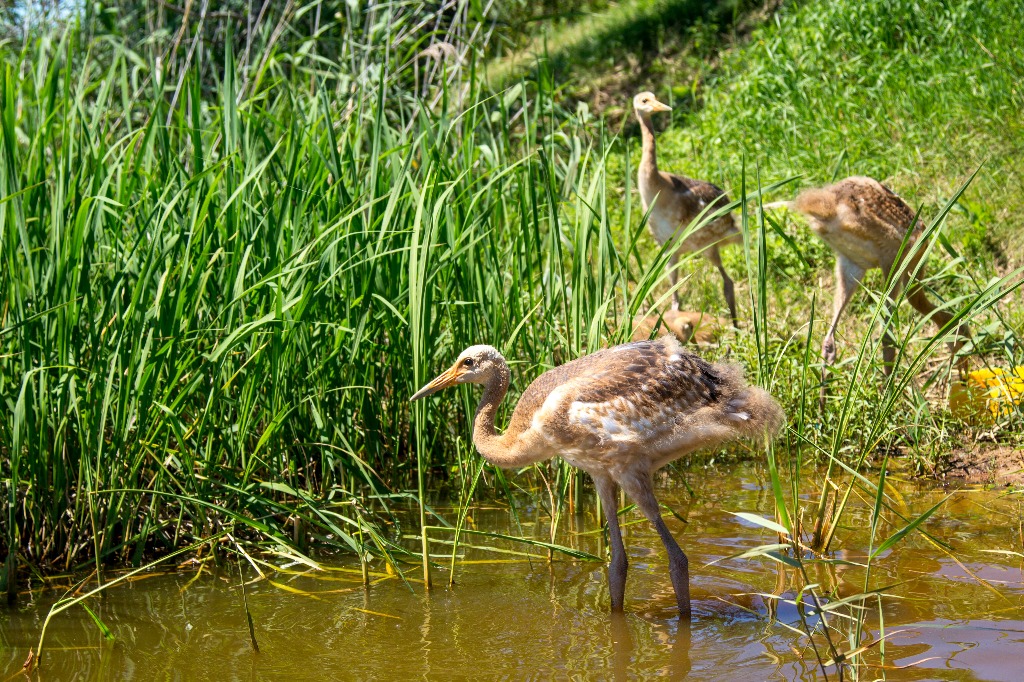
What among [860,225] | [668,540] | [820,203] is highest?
[820,203]

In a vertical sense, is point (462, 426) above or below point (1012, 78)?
below

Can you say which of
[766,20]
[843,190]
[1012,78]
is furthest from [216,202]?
[766,20]

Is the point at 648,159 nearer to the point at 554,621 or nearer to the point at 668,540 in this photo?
the point at 668,540

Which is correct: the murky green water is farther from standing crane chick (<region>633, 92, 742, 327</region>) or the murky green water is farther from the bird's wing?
the bird's wing

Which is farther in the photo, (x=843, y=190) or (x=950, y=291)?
(x=950, y=291)

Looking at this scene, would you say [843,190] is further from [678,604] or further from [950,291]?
[678,604]

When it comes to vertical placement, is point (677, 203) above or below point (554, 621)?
above

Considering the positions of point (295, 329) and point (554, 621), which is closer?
point (554, 621)

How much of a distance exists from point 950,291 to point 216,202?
188 inches

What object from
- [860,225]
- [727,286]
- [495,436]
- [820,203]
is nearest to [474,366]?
[495,436]

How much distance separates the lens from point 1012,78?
8703mm

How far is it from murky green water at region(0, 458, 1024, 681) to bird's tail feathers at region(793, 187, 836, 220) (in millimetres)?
2274

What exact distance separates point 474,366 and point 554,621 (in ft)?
3.48

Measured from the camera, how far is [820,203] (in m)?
6.75
